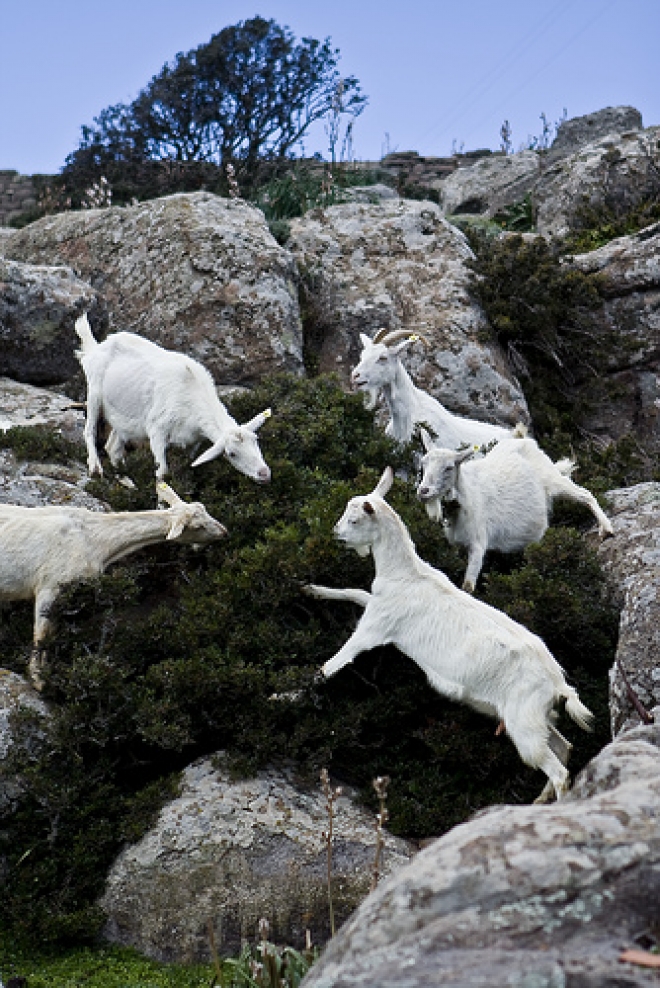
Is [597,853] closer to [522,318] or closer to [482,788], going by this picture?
[482,788]

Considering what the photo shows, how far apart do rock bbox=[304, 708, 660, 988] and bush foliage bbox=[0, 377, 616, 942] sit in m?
A: 3.61

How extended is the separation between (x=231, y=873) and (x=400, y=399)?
527 cm

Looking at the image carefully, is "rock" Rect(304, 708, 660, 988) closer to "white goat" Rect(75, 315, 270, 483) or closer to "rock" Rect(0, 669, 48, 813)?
"rock" Rect(0, 669, 48, 813)

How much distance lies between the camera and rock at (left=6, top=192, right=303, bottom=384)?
12.0 meters

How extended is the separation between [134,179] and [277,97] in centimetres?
402

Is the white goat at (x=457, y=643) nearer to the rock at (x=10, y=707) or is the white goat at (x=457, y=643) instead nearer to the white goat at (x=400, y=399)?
the rock at (x=10, y=707)

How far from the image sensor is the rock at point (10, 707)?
254 inches

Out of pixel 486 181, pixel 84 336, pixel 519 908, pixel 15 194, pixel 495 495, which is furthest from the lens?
pixel 15 194

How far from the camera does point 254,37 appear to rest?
94.0 ft

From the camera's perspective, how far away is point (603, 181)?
1681 centimetres

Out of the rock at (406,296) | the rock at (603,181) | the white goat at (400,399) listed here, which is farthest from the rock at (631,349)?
the white goat at (400,399)

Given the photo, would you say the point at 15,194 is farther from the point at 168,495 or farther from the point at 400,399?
the point at 168,495

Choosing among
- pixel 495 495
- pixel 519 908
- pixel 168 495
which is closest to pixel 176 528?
pixel 168 495

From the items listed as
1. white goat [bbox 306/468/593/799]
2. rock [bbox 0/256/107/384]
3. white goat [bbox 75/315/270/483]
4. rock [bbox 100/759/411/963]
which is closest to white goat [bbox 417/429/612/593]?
white goat [bbox 306/468/593/799]
